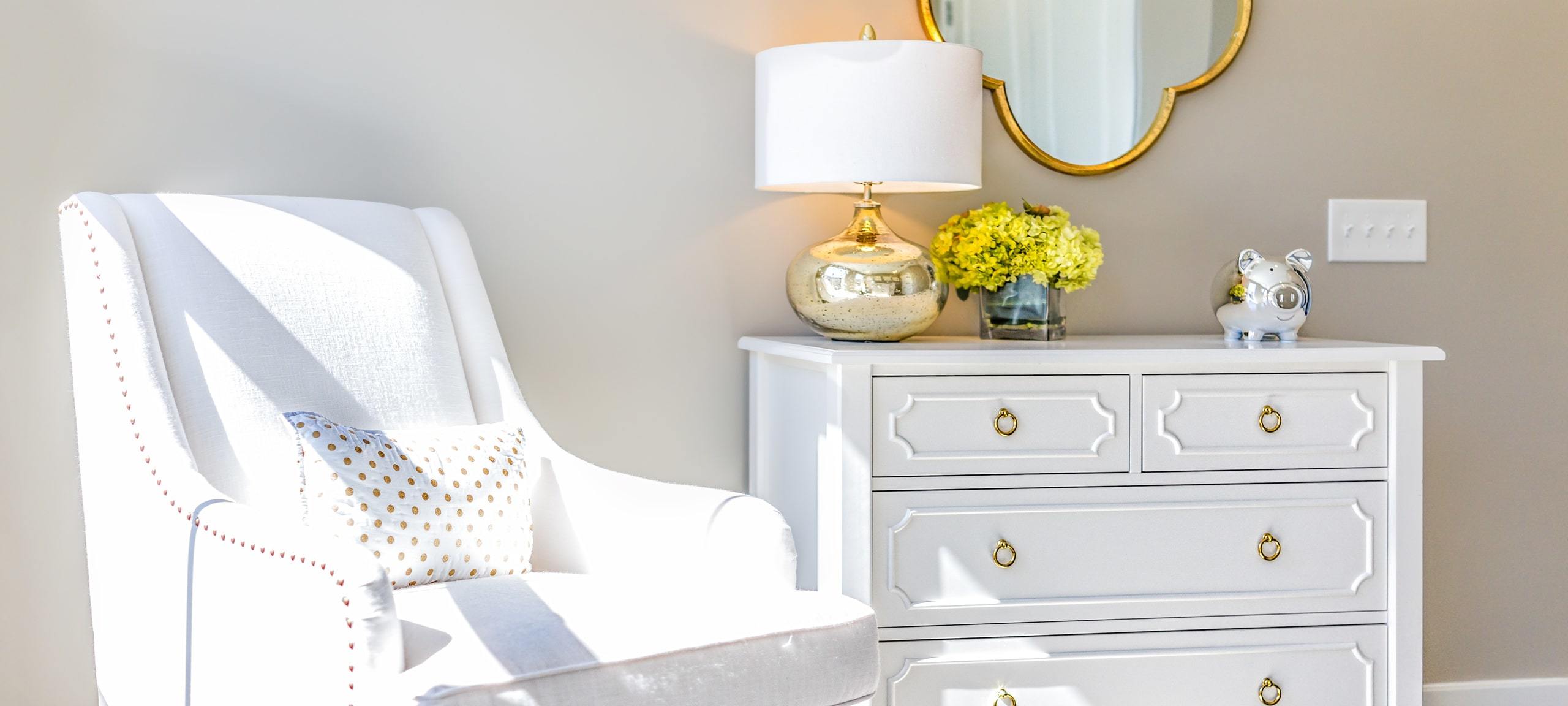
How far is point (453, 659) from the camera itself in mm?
1084

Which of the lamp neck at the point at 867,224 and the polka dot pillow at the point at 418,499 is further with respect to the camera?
the lamp neck at the point at 867,224

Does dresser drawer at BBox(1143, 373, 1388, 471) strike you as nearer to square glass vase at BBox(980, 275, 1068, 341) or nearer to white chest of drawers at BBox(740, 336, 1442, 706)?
white chest of drawers at BBox(740, 336, 1442, 706)

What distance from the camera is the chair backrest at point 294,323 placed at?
144cm

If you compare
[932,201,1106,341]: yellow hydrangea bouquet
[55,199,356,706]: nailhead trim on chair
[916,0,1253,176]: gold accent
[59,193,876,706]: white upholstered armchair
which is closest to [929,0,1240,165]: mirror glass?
[916,0,1253,176]: gold accent

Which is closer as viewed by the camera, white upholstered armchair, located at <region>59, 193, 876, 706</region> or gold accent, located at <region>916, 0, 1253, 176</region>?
white upholstered armchair, located at <region>59, 193, 876, 706</region>

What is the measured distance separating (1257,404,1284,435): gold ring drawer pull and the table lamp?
518 mm

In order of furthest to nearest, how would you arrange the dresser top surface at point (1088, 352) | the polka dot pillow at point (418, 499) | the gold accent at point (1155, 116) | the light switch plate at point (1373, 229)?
the light switch plate at point (1373, 229) < the gold accent at point (1155, 116) < the dresser top surface at point (1088, 352) < the polka dot pillow at point (418, 499)

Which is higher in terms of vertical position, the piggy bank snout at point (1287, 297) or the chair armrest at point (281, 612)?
the piggy bank snout at point (1287, 297)

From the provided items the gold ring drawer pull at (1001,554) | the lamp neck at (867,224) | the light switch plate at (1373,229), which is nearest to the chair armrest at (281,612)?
the gold ring drawer pull at (1001,554)

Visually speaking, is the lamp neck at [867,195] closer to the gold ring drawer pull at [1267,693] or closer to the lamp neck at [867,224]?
the lamp neck at [867,224]

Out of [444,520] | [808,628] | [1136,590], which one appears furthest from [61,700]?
[1136,590]

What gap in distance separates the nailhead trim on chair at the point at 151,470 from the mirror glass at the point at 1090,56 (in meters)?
1.43

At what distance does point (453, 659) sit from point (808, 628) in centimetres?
37

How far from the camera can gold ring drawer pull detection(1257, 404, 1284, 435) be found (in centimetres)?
174
